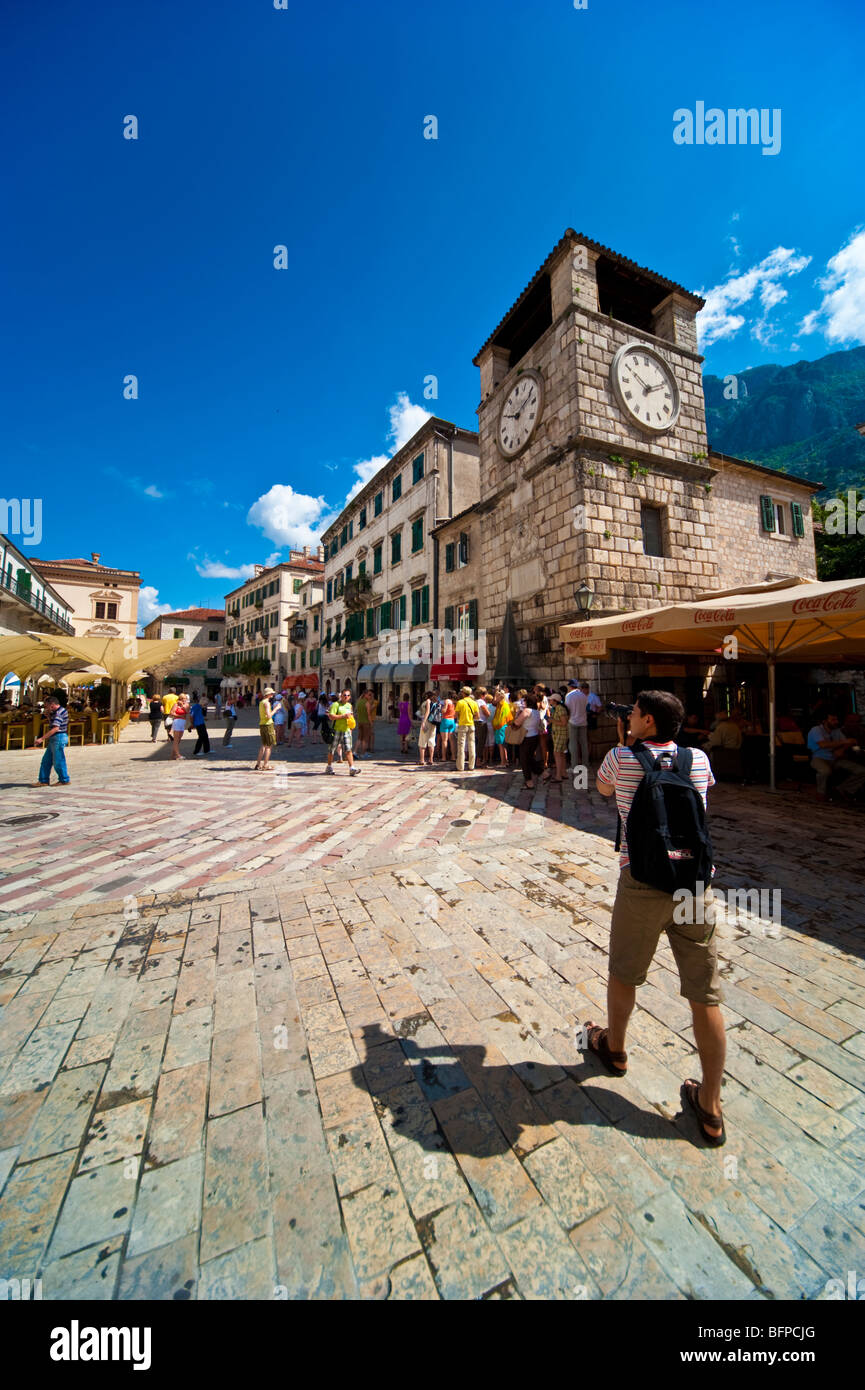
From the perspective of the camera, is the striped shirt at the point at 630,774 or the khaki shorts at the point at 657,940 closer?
the khaki shorts at the point at 657,940

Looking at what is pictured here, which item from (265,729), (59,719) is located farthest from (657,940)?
(59,719)

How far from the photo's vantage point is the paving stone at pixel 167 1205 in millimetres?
1536

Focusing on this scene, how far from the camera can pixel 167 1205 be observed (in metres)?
1.64

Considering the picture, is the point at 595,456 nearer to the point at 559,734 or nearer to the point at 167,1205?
the point at 559,734

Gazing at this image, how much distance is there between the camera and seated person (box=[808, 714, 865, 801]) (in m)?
7.16

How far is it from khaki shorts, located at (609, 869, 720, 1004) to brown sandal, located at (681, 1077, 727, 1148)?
0.41 m

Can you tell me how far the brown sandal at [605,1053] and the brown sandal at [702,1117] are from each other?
0.27 m

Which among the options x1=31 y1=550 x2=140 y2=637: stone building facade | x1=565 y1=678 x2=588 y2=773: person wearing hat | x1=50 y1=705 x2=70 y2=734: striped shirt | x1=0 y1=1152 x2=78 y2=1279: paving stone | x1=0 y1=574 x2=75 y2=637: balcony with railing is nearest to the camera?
x1=0 y1=1152 x2=78 y2=1279: paving stone

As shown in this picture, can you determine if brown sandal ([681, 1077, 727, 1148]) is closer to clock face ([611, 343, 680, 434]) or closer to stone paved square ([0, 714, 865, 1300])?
stone paved square ([0, 714, 865, 1300])
